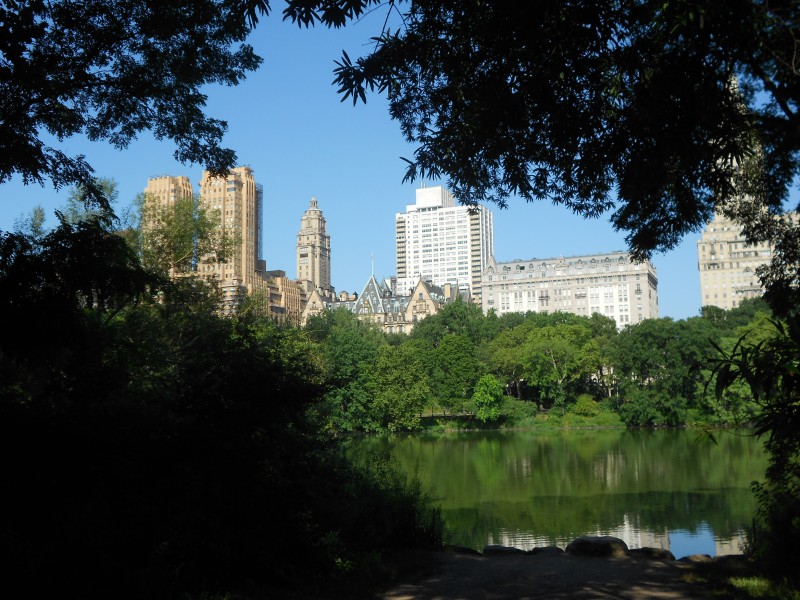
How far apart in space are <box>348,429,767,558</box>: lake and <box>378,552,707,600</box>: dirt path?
1.47 m

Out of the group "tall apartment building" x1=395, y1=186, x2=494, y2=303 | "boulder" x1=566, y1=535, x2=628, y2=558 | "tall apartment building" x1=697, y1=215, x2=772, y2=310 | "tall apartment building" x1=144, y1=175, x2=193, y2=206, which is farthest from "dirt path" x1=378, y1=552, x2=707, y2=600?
"tall apartment building" x1=395, y1=186, x2=494, y2=303

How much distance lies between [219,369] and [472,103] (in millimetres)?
3507

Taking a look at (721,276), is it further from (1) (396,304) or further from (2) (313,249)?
(2) (313,249)

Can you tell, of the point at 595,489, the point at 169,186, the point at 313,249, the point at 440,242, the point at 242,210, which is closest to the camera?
the point at 595,489

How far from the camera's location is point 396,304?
113875mm

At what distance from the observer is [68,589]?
5344 mm

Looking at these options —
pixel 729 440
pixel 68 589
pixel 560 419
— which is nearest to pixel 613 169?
pixel 68 589

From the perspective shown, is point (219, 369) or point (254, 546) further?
point (219, 369)

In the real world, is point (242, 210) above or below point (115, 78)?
above

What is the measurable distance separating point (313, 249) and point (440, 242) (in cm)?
3271

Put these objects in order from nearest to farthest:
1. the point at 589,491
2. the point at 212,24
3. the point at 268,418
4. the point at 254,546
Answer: the point at 254,546 → the point at 268,418 → the point at 212,24 → the point at 589,491

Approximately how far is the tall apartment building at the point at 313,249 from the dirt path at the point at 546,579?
149866 millimetres

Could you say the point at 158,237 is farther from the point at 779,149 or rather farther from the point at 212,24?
the point at 779,149

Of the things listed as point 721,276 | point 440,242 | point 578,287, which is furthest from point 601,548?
point 440,242
